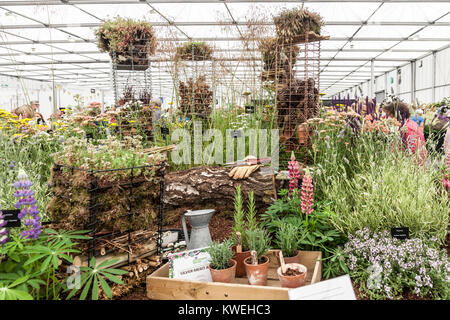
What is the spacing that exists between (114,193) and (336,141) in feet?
6.82

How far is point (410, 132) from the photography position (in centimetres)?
312

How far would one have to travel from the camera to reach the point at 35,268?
4.46 ft

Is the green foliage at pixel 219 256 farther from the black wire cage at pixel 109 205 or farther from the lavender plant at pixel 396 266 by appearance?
the lavender plant at pixel 396 266

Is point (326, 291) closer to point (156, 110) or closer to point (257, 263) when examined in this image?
point (257, 263)

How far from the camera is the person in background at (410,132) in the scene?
244 centimetres

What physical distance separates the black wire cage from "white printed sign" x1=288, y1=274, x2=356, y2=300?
0.93 m

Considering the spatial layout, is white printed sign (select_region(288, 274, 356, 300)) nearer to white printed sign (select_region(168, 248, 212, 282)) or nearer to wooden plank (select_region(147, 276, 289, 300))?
wooden plank (select_region(147, 276, 289, 300))

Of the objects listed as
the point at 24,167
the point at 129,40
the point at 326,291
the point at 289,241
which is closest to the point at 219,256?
the point at 289,241

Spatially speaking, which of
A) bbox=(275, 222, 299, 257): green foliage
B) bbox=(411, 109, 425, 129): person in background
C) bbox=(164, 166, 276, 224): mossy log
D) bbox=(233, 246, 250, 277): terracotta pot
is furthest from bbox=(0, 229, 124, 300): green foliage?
bbox=(411, 109, 425, 129): person in background

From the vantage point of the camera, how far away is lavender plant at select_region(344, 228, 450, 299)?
60.3 inches

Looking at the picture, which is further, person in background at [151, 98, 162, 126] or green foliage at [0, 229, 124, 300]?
person in background at [151, 98, 162, 126]

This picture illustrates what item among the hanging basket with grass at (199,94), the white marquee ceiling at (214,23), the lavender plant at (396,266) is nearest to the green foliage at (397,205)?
the lavender plant at (396,266)

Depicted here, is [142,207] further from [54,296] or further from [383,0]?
[383,0]

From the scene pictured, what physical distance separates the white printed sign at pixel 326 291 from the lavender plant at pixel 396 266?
329 millimetres
